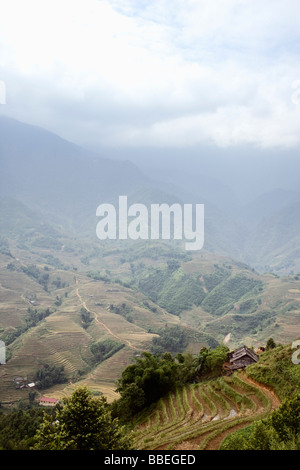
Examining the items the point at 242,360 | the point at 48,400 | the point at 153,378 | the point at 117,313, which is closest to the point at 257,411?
the point at 242,360

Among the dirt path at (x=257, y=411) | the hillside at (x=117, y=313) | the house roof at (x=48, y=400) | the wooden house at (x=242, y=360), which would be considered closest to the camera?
the dirt path at (x=257, y=411)

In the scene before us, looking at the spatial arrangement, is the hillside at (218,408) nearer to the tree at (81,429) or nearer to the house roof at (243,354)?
the house roof at (243,354)

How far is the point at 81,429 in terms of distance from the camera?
10.0 metres

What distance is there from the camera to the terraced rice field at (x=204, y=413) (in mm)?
13180

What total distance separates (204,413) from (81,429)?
33.9 ft

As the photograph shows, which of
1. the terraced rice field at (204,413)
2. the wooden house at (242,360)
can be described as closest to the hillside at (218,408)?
the terraced rice field at (204,413)

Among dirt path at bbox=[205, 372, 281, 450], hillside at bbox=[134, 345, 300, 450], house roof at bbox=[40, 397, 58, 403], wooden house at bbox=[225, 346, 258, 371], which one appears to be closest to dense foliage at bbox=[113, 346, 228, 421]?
wooden house at bbox=[225, 346, 258, 371]

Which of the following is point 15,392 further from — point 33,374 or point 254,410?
point 254,410

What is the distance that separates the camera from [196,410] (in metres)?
18.9

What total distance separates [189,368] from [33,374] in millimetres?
39576

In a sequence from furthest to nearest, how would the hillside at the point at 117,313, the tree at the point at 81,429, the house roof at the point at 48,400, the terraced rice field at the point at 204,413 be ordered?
the hillside at the point at 117,313
the house roof at the point at 48,400
the terraced rice field at the point at 204,413
the tree at the point at 81,429

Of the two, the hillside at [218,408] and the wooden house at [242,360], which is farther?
the wooden house at [242,360]

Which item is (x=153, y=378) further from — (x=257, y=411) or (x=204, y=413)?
(x=257, y=411)

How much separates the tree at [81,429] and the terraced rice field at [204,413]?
327cm
